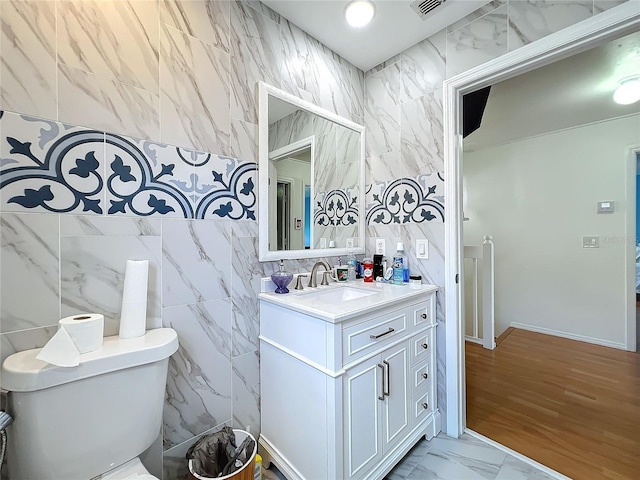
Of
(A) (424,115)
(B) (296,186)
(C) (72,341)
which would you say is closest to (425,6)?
(A) (424,115)

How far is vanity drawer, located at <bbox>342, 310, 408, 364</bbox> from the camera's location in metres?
1.09

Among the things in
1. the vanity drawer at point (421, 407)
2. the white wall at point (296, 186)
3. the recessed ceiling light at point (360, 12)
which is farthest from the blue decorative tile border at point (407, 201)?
the vanity drawer at point (421, 407)

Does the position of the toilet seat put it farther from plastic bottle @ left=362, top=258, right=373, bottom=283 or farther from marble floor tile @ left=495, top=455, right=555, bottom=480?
marble floor tile @ left=495, top=455, right=555, bottom=480

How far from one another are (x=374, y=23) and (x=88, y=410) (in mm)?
2242

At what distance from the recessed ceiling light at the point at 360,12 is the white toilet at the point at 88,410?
186 centimetres

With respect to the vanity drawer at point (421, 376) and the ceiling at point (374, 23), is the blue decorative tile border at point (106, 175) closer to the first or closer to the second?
the ceiling at point (374, 23)

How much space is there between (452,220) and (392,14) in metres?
1.25

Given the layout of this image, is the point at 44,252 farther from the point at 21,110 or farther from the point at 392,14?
the point at 392,14

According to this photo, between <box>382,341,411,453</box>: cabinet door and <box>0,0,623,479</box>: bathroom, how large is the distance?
40 centimetres

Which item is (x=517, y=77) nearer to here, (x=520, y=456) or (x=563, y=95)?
(x=563, y=95)

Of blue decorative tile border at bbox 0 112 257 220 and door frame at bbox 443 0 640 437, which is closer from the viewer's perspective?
blue decorative tile border at bbox 0 112 257 220

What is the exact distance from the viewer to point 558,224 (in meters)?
3.16

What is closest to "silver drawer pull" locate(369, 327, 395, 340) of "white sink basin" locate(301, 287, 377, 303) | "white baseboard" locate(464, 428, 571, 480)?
"white sink basin" locate(301, 287, 377, 303)

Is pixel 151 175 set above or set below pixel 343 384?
above
